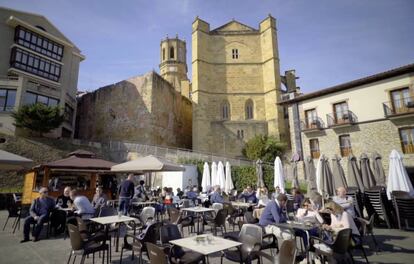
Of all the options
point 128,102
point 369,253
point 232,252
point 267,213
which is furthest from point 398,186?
point 128,102

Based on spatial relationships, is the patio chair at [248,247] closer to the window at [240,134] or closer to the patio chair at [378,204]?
the patio chair at [378,204]

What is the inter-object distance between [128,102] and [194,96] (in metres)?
8.49

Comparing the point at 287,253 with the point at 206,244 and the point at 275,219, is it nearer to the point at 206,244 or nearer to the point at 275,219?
the point at 206,244

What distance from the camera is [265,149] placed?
25.5 m

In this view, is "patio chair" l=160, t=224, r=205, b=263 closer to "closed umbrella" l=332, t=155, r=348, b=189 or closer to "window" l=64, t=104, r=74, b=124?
"closed umbrella" l=332, t=155, r=348, b=189

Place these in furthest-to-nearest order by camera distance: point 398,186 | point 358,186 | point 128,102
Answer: point 128,102 → point 358,186 → point 398,186

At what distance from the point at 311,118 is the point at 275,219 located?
1895cm

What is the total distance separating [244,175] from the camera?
67.5ft

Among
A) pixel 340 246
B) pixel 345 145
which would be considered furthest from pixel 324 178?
pixel 345 145

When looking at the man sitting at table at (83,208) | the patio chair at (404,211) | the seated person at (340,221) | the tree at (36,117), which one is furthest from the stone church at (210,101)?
the seated person at (340,221)

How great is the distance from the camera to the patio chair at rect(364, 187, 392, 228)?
775 centimetres

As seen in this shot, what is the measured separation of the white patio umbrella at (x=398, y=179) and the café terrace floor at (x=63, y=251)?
4.23ft

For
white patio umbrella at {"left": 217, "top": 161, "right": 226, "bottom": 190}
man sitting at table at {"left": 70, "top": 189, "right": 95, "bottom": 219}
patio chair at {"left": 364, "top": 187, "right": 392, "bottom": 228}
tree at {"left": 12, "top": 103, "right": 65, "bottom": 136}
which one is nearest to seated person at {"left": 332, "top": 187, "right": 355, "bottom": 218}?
patio chair at {"left": 364, "top": 187, "right": 392, "bottom": 228}

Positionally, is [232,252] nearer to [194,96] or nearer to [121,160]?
[121,160]
